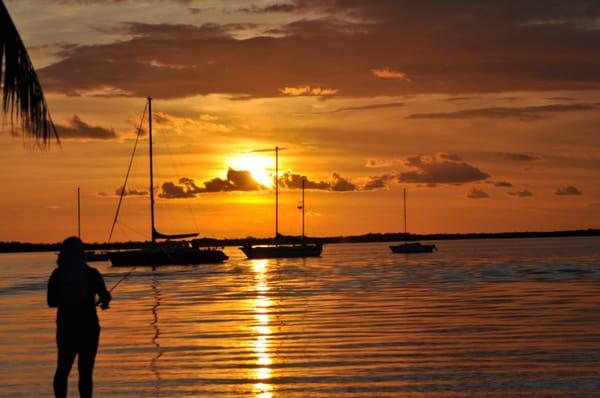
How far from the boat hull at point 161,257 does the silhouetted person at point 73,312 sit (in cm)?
8228

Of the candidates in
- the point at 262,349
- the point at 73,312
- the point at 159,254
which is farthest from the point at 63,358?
the point at 159,254

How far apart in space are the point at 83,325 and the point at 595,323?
65.4ft

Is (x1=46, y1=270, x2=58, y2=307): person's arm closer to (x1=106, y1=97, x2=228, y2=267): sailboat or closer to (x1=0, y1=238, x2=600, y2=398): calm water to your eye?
(x1=0, y1=238, x2=600, y2=398): calm water

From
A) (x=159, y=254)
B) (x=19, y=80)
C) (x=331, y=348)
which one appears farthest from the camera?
(x=159, y=254)

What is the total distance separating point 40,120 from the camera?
31.7 feet

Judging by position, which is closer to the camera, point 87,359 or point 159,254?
point 87,359

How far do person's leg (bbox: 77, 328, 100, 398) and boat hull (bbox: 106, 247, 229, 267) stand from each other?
3236 inches

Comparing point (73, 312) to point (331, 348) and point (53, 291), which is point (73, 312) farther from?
point (331, 348)

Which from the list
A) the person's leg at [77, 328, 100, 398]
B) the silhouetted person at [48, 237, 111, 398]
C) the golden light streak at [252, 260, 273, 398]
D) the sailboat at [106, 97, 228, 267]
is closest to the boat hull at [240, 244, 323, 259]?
the sailboat at [106, 97, 228, 267]

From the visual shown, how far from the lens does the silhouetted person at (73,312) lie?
1374 centimetres

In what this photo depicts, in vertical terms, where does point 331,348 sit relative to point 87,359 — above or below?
below

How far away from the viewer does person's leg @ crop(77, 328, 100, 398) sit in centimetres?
1386

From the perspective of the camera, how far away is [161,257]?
10044 centimetres

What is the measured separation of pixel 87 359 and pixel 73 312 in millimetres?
718
